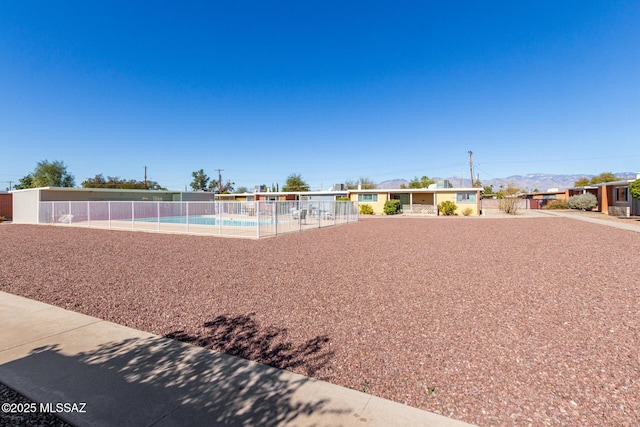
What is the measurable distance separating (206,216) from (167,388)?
1482 cm

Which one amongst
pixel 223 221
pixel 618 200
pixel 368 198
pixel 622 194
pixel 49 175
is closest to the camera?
pixel 223 221

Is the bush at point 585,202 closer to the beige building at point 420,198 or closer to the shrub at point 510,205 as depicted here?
the shrub at point 510,205

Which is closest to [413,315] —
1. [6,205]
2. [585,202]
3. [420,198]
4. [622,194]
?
Answer: [622,194]

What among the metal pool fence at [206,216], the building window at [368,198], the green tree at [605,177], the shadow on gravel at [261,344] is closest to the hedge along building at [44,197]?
the metal pool fence at [206,216]

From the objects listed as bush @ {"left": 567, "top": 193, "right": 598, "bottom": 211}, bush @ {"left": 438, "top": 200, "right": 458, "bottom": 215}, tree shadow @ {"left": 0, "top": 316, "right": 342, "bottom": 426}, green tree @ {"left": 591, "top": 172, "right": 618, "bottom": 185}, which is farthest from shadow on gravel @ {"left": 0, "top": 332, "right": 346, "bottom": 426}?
green tree @ {"left": 591, "top": 172, "right": 618, "bottom": 185}

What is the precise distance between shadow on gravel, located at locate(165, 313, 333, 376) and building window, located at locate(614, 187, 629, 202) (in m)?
33.8

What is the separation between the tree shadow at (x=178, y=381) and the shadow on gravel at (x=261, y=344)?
1 cm

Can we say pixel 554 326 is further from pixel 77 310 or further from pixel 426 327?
pixel 77 310

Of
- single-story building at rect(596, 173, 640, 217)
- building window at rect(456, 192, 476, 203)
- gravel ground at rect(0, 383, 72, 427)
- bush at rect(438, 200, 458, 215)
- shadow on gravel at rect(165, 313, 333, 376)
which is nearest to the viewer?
gravel ground at rect(0, 383, 72, 427)

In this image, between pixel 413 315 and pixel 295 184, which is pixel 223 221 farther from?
pixel 295 184

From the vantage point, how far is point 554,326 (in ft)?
13.3

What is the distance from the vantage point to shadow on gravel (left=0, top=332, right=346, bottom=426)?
2.38 meters

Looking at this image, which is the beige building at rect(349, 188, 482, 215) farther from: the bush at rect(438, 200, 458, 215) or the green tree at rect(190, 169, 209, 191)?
the green tree at rect(190, 169, 209, 191)

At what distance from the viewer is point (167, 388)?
8.89ft
